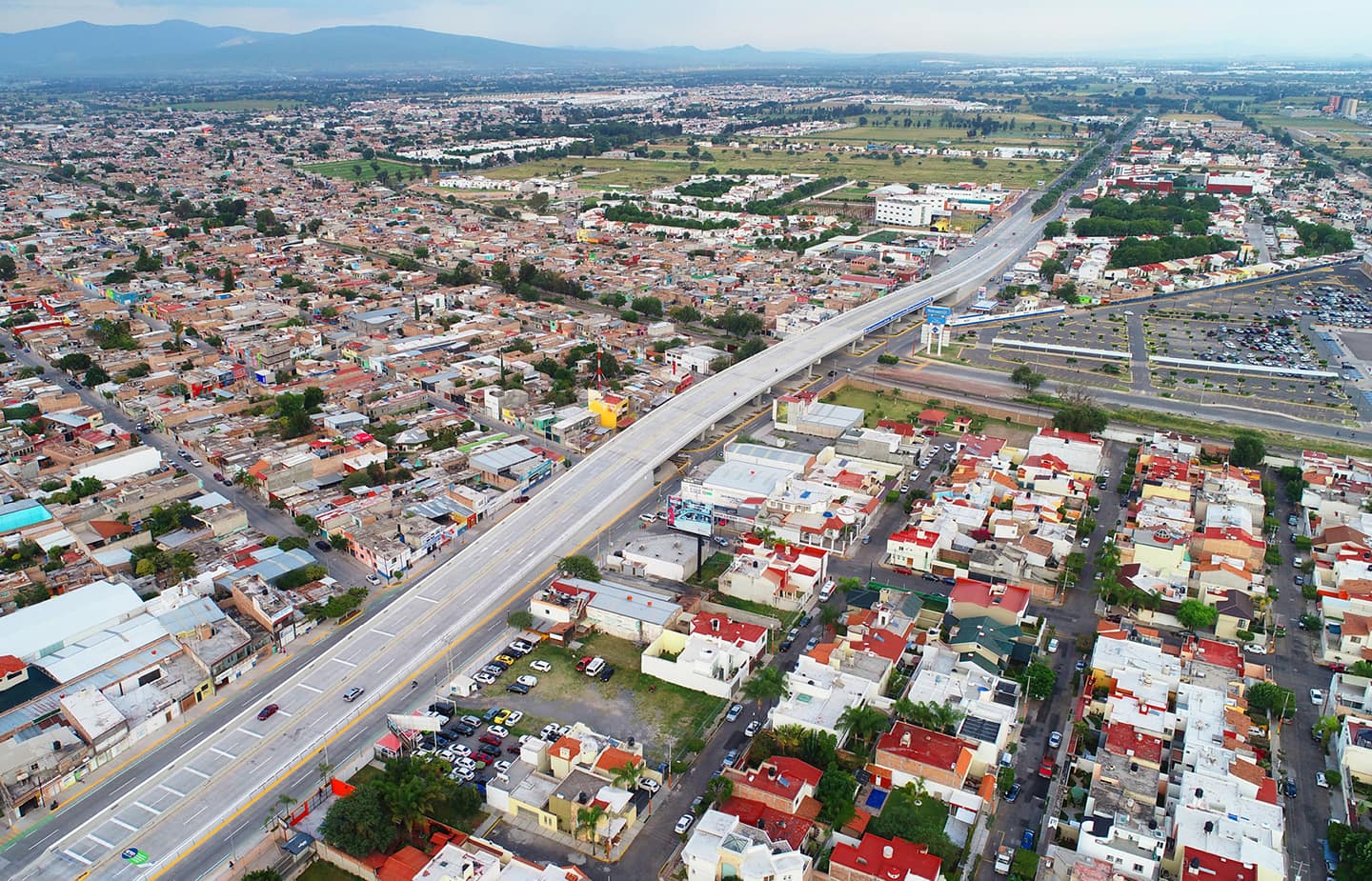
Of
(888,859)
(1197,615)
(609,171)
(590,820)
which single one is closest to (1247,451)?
(1197,615)

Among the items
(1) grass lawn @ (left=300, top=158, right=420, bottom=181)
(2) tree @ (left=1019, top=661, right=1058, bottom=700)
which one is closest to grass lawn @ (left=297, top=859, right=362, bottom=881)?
→ (2) tree @ (left=1019, top=661, right=1058, bottom=700)

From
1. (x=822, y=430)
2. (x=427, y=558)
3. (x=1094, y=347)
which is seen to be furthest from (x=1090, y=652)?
(x=1094, y=347)

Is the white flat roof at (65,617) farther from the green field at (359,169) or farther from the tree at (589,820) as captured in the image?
the green field at (359,169)

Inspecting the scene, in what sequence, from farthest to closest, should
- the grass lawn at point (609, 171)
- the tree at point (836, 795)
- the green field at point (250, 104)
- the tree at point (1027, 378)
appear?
the green field at point (250, 104) → the grass lawn at point (609, 171) → the tree at point (1027, 378) → the tree at point (836, 795)

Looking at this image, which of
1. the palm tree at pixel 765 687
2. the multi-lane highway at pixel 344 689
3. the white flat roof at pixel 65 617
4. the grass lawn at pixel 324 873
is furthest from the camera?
the white flat roof at pixel 65 617

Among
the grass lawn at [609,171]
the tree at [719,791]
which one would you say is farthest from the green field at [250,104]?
the tree at [719,791]

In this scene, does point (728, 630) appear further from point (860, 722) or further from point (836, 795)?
point (836, 795)

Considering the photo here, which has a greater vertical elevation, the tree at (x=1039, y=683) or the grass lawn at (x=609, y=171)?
the grass lawn at (x=609, y=171)

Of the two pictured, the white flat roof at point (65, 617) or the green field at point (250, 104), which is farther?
the green field at point (250, 104)
